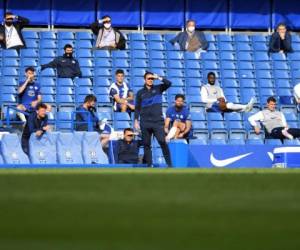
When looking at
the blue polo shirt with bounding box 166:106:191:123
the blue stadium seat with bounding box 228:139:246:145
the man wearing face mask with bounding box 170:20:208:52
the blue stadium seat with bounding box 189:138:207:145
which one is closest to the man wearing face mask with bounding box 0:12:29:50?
the man wearing face mask with bounding box 170:20:208:52

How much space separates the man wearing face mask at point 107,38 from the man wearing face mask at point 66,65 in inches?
49.1

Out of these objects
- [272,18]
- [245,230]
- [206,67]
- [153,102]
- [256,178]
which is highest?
[272,18]

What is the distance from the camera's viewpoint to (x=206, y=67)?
16.1 m

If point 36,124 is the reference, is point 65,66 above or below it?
above

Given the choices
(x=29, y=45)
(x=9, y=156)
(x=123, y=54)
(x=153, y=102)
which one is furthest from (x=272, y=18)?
(x=9, y=156)

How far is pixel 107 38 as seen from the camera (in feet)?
52.3

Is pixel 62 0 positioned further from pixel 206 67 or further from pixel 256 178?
pixel 256 178

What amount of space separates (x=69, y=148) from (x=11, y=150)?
1.04 m

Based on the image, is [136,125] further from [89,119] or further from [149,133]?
[89,119]

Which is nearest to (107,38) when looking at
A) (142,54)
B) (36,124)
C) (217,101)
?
(142,54)

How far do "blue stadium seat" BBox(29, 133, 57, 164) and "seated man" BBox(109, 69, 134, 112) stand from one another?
1.89 meters

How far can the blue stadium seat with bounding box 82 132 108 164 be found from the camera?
1255 cm

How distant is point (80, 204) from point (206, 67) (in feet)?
42.0

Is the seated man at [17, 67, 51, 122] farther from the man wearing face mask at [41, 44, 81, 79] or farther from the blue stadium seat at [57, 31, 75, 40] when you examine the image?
the blue stadium seat at [57, 31, 75, 40]
